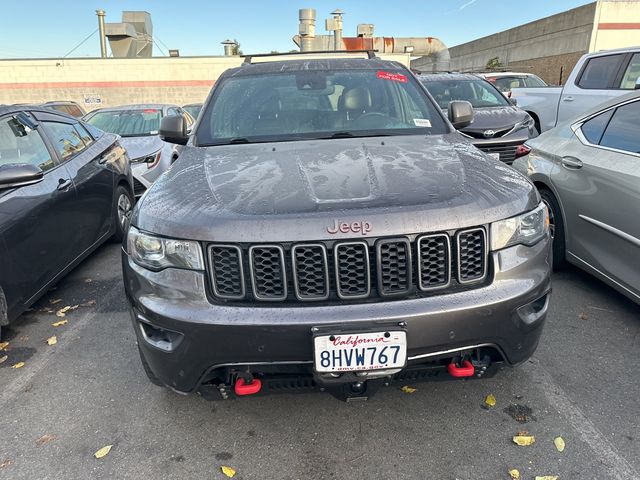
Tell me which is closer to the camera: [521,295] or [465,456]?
[521,295]

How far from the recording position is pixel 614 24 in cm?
2191

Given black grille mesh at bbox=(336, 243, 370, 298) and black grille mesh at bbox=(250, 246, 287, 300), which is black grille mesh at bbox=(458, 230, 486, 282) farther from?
black grille mesh at bbox=(250, 246, 287, 300)

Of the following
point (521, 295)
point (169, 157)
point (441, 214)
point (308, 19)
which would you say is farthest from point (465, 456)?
point (308, 19)

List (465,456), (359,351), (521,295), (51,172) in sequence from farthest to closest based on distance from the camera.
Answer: (51,172) < (465,456) < (521,295) < (359,351)

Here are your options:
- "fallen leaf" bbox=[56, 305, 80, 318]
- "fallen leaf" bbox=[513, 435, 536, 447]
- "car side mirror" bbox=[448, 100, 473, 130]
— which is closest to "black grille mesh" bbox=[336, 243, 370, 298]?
"fallen leaf" bbox=[513, 435, 536, 447]

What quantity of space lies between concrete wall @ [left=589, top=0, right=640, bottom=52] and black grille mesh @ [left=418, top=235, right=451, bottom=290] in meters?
24.7

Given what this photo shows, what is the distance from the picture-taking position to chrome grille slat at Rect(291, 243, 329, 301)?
1940 mm

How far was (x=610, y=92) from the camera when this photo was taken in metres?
6.98

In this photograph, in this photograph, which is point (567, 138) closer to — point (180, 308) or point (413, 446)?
point (413, 446)

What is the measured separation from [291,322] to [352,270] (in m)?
0.33

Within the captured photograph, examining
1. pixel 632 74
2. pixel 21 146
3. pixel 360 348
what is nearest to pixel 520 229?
pixel 360 348

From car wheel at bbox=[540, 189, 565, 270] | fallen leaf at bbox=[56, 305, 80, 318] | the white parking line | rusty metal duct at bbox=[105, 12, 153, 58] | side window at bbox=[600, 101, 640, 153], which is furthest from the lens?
rusty metal duct at bbox=[105, 12, 153, 58]

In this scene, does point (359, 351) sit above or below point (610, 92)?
below

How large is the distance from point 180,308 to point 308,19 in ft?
85.1
